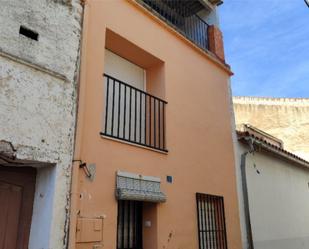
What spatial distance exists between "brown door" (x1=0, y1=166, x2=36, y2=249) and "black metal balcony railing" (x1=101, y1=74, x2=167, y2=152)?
1.82m

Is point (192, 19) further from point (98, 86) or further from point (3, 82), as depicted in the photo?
point (3, 82)

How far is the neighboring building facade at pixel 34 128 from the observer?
13.8 ft

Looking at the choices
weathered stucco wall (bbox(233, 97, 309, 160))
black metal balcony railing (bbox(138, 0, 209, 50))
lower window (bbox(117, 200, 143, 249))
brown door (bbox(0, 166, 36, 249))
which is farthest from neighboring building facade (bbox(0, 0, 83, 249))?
weathered stucco wall (bbox(233, 97, 309, 160))

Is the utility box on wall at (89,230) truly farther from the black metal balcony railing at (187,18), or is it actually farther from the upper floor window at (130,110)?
the black metal balcony railing at (187,18)

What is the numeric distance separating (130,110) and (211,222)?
3090 millimetres

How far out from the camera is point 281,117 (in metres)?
17.6

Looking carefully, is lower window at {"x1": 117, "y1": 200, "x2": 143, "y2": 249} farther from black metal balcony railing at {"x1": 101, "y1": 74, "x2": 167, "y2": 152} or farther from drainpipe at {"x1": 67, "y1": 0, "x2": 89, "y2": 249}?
drainpipe at {"x1": 67, "y1": 0, "x2": 89, "y2": 249}

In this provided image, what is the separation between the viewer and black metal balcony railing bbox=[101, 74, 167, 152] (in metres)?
6.22

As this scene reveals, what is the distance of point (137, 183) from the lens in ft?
18.7

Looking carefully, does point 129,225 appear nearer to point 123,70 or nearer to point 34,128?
point 34,128

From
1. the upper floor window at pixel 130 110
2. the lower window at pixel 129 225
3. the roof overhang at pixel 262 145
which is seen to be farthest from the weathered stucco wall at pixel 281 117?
the lower window at pixel 129 225

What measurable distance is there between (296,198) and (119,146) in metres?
8.10

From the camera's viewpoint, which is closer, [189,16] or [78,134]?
[78,134]

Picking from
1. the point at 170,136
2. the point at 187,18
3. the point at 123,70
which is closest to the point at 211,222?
the point at 170,136
